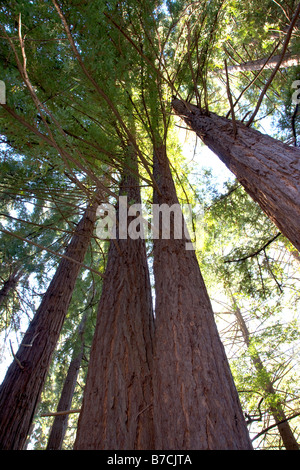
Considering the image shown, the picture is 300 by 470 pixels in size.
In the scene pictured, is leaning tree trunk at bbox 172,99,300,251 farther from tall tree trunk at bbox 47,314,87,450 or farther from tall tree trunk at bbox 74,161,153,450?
tall tree trunk at bbox 47,314,87,450

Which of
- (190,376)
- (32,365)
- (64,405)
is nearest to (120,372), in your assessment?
(190,376)

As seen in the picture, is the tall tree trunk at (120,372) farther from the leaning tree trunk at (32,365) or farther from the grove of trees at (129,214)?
the leaning tree trunk at (32,365)

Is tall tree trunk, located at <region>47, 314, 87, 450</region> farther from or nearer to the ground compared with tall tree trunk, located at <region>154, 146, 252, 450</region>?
farther from the ground

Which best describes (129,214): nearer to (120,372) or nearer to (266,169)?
(266,169)

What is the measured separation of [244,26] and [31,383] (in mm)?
6884

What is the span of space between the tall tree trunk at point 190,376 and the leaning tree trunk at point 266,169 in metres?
0.83

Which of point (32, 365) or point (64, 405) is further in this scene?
point (64, 405)

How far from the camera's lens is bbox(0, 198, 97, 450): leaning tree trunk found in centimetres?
277

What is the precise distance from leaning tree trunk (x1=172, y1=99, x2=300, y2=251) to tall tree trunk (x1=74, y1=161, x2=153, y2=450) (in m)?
1.30

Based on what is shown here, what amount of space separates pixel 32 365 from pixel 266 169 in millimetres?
3452

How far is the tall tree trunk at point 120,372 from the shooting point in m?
1.44

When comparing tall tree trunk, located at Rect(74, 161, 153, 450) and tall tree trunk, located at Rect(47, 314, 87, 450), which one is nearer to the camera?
tall tree trunk, located at Rect(74, 161, 153, 450)

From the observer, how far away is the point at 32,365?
320 cm

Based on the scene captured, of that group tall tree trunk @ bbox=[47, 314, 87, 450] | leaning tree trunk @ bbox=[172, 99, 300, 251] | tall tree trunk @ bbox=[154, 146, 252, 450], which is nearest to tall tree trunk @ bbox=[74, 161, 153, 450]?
tall tree trunk @ bbox=[154, 146, 252, 450]
